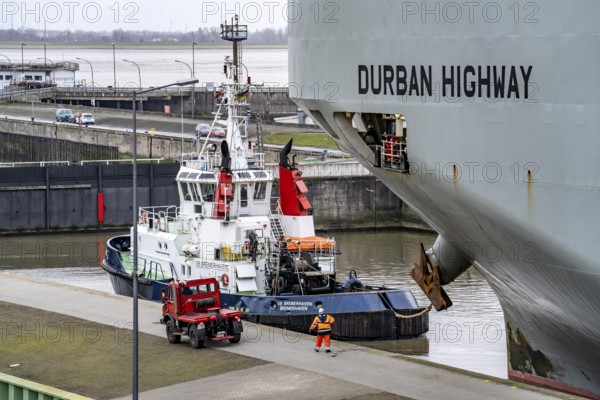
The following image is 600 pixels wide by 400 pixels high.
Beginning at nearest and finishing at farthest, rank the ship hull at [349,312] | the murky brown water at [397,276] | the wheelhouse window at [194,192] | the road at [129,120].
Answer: the murky brown water at [397,276] → the ship hull at [349,312] → the wheelhouse window at [194,192] → the road at [129,120]

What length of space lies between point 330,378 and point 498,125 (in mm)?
7613

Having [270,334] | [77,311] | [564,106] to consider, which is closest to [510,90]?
[564,106]

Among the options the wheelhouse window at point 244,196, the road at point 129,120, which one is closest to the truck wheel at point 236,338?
the wheelhouse window at point 244,196

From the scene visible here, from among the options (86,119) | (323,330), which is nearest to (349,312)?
(323,330)

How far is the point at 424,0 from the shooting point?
15070 mm

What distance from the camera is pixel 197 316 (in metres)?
23.4

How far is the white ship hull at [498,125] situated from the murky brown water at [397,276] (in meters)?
8.89

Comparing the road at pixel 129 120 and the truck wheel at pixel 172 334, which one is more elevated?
the road at pixel 129 120

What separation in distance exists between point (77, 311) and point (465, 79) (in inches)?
561

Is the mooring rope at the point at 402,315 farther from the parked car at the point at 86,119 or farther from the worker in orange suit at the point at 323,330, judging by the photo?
the parked car at the point at 86,119

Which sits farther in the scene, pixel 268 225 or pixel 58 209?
pixel 58 209

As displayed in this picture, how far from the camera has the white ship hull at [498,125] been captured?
1346cm

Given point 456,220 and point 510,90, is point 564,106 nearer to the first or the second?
point 510,90

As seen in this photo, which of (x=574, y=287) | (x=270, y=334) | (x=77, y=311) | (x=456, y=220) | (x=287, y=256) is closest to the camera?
(x=574, y=287)
